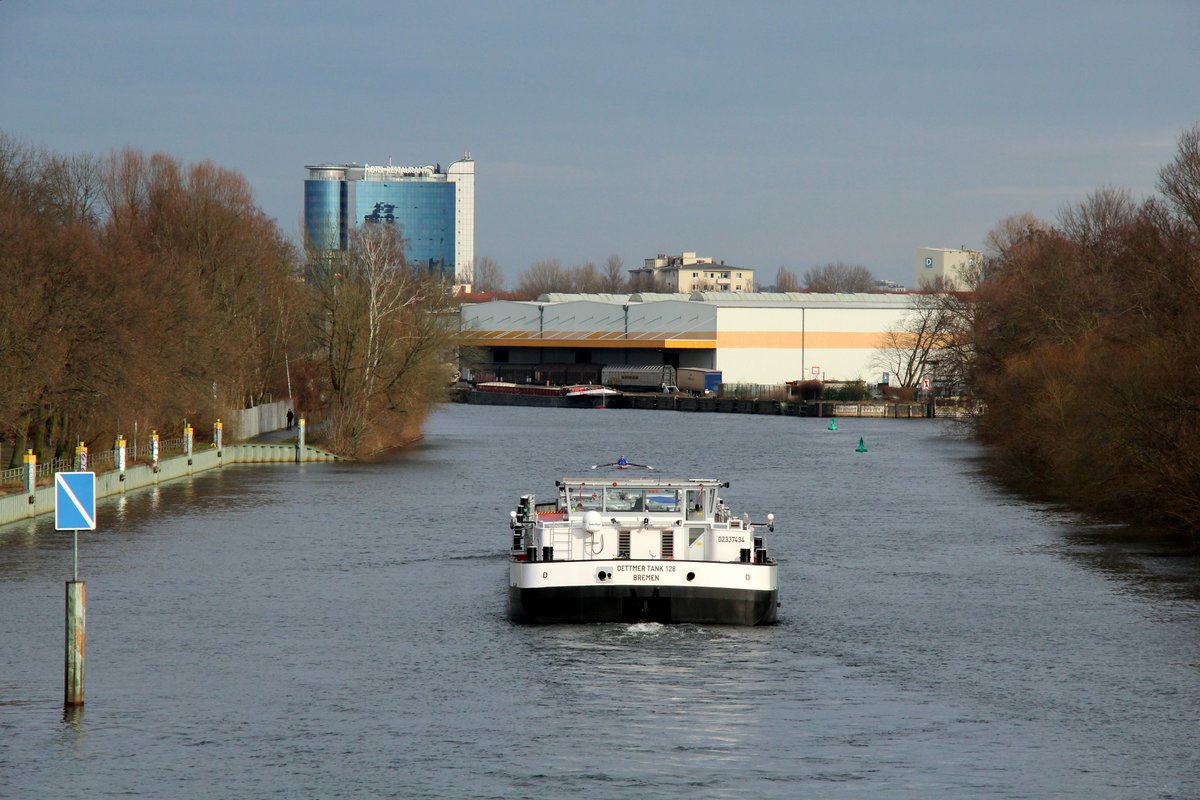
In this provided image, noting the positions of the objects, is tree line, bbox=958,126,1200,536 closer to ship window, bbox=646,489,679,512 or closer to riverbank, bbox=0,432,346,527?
ship window, bbox=646,489,679,512

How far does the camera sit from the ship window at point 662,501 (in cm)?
3469

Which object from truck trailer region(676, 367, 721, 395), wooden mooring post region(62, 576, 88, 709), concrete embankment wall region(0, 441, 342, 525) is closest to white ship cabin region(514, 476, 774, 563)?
wooden mooring post region(62, 576, 88, 709)

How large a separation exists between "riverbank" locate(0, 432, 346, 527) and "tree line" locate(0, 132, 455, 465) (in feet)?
6.97

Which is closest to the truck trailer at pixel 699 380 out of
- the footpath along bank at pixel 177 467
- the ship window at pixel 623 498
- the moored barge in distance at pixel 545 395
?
the moored barge in distance at pixel 545 395

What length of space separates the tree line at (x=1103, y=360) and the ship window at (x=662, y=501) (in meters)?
15.5

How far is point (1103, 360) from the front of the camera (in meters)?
54.7

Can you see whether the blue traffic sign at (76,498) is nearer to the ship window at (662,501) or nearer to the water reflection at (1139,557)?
the ship window at (662,501)

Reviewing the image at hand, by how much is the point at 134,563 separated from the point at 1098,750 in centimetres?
2628

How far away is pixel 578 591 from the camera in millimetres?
31203

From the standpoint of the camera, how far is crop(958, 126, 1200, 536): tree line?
44.1 m

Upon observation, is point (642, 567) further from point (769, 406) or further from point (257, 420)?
point (769, 406)

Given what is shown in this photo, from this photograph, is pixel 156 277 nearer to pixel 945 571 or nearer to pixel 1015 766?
pixel 945 571

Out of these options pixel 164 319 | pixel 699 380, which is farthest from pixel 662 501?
pixel 699 380

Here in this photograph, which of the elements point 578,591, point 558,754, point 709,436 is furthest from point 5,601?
point 709,436
